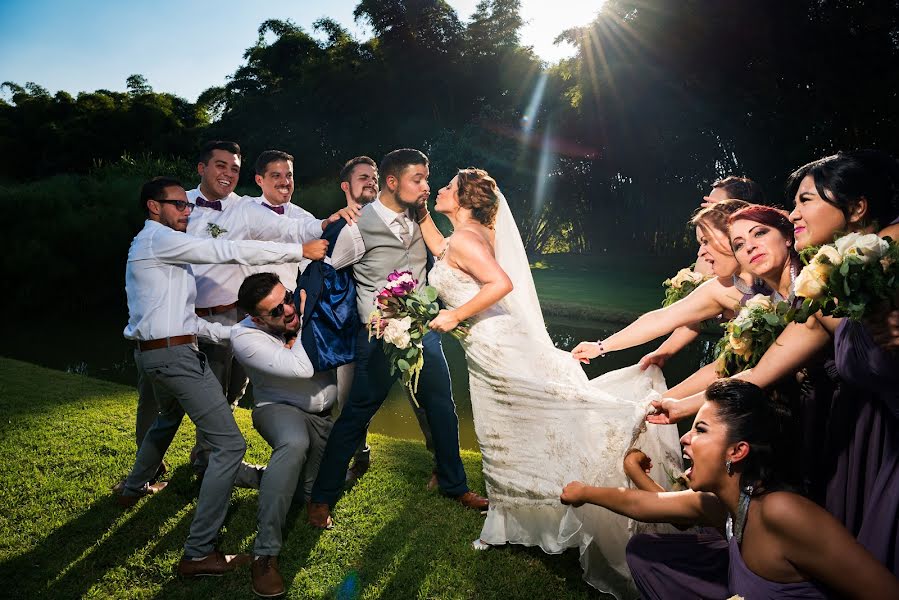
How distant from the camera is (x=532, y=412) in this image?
3.63 m

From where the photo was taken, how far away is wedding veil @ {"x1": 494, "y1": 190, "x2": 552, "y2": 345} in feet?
12.7

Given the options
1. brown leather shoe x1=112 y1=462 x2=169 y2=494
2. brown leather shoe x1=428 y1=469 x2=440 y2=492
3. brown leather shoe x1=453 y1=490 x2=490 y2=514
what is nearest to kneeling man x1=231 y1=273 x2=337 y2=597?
brown leather shoe x1=428 y1=469 x2=440 y2=492

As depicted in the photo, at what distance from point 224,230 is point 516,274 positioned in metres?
2.69

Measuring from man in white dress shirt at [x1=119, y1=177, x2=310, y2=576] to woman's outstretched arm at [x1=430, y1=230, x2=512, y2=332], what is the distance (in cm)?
104


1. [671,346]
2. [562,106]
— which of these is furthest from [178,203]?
[562,106]

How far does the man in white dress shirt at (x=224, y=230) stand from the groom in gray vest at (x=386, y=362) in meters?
0.98

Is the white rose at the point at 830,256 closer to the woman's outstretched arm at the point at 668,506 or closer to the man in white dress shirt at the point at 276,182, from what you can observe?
the woman's outstretched arm at the point at 668,506

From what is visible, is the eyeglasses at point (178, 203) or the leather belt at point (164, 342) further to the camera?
the eyeglasses at point (178, 203)

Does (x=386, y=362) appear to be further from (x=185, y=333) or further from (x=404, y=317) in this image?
(x=185, y=333)

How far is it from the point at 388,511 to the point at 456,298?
5.36ft

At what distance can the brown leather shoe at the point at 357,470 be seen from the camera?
187 inches

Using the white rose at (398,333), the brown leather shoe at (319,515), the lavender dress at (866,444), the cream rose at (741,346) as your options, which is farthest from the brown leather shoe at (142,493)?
the lavender dress at (866,444)

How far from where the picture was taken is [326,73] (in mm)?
33250

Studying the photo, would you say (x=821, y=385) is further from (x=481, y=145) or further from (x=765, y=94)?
(x=481, y=145)
